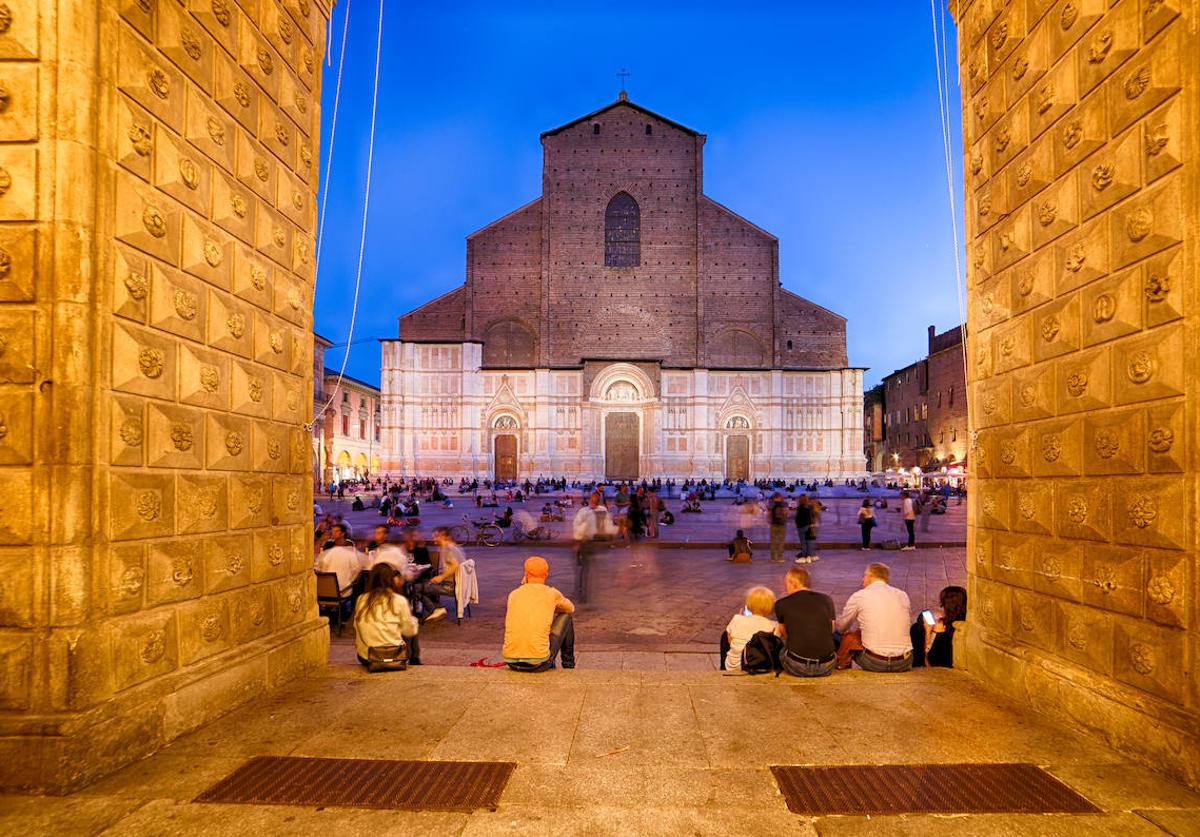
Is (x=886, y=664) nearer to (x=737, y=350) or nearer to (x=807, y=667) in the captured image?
(x=807, y=667)

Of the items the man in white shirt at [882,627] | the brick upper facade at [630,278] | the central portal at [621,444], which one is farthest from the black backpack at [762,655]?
the brick upper facade at [630,278]

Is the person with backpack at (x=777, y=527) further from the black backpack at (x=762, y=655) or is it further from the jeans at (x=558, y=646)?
the jeans at (x=558, y=646)

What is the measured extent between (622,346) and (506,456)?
425 inches

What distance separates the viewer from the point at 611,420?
140 ft

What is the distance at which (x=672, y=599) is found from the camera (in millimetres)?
9289

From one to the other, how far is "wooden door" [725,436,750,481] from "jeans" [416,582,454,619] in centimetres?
3652

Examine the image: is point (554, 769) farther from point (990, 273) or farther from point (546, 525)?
point (546, 525)

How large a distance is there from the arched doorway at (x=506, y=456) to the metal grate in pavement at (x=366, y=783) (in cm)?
3902

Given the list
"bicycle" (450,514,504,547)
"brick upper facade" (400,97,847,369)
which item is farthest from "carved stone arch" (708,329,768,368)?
"bicycle" (450,514,504,547)

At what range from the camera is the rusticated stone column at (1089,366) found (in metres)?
3.23

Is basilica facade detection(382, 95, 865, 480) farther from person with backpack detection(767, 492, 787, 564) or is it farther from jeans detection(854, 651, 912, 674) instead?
jeans detection(854, 651, 912, 674)

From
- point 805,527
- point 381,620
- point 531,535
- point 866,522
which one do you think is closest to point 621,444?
point 531,535

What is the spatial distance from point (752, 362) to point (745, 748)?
1664 inches

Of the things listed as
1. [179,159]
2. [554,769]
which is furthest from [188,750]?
[179,159]
